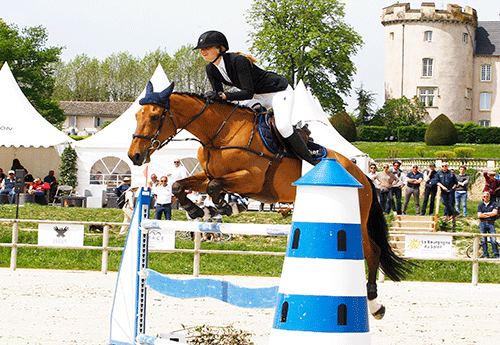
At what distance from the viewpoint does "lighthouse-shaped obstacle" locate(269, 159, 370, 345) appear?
3023 mm

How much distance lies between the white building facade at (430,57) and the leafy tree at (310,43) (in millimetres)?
8016

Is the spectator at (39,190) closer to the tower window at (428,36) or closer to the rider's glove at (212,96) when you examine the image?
the rider's glove at (212,96)

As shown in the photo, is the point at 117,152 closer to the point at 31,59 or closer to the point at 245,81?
the point at 245,81

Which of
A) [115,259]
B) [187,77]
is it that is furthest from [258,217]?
[187,77]

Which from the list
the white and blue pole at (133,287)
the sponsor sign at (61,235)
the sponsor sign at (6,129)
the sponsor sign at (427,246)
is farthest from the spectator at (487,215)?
the sponsor sign at (6,129)

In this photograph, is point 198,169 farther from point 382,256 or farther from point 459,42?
point 459,42

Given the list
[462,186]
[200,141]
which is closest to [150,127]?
[200,141]

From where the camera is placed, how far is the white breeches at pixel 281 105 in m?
5.62

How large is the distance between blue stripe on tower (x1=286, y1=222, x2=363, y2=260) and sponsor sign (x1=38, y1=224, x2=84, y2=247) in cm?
1014

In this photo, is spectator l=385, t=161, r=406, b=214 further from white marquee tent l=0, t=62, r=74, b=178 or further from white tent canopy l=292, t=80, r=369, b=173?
white marquee tent l=0, t=62, r=74, b=178

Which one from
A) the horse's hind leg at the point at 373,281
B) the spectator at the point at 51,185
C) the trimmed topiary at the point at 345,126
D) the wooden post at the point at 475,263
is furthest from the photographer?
the trimmed topiary at the point at 345,126

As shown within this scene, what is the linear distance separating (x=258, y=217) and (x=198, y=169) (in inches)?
260

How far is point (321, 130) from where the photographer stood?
824 inches

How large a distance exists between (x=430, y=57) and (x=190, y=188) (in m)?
54.8
